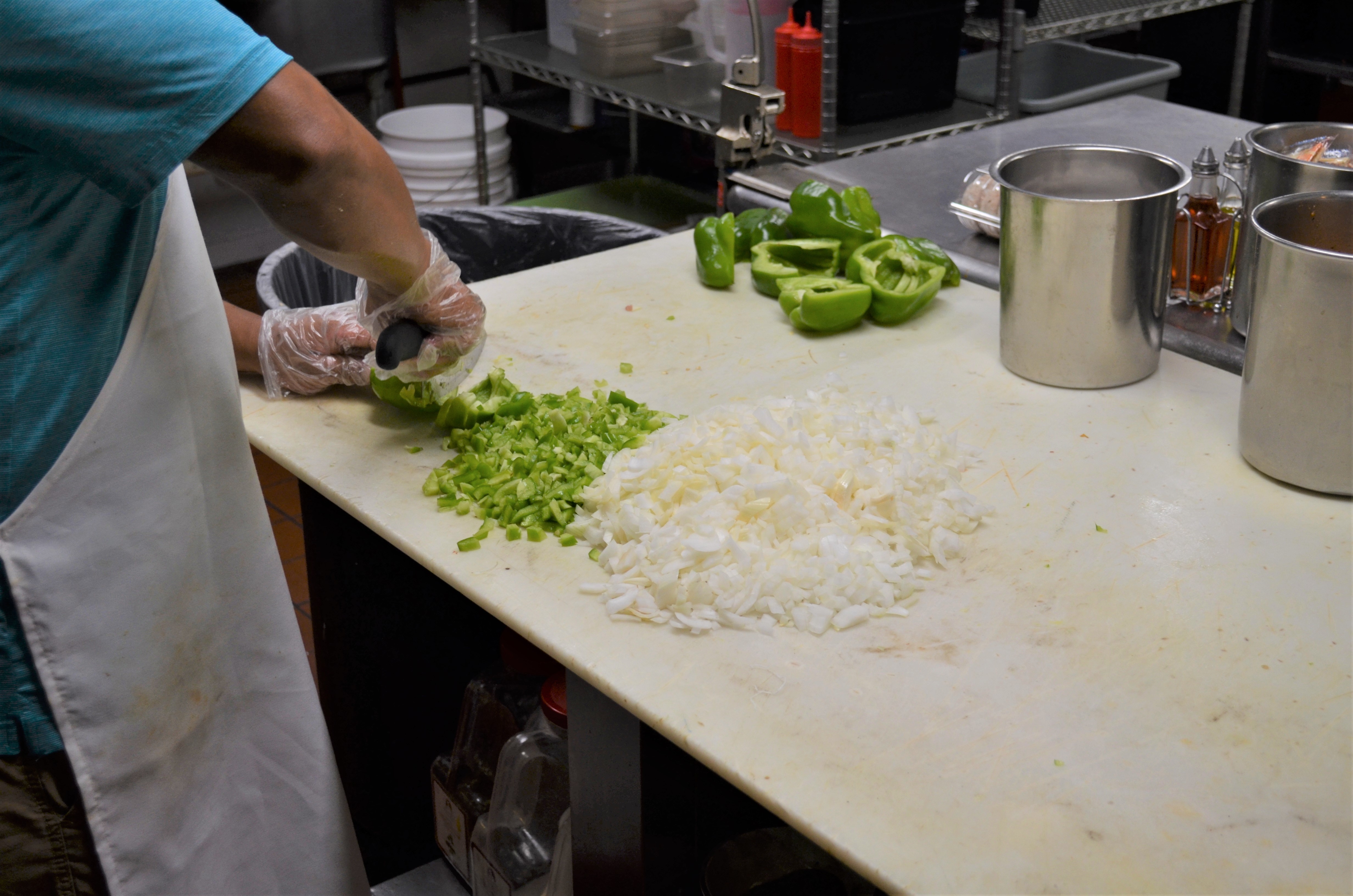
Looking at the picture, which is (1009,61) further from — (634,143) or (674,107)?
(634,143)

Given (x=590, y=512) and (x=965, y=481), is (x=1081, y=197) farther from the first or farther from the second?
(x=590, y=512)

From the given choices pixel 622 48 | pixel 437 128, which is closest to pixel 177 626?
pixel 622 48

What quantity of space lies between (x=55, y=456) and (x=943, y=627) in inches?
31.4

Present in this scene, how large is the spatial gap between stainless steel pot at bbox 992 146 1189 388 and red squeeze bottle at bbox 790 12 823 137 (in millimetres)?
1292

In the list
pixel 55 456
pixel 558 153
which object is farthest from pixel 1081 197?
pixel 558 153

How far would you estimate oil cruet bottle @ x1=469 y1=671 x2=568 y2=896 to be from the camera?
1.47m

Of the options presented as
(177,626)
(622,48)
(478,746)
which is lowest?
(478,746)

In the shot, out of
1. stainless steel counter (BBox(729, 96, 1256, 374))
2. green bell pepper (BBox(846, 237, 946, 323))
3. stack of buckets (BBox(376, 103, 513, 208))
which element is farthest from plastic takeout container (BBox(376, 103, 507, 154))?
green bell pepper (BBox(846, 237, 946, 323))

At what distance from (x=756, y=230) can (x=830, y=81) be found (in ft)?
3.33

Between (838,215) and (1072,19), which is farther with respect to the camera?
(1072,19)

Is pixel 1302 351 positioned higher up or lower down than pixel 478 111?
higher up

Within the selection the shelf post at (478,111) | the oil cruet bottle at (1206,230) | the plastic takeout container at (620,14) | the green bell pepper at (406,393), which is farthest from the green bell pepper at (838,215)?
the shelf post at (478,111)

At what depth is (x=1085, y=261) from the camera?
1.34 meters

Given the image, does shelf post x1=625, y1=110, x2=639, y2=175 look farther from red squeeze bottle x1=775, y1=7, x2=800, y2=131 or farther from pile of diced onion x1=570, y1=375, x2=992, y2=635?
pile of diced onion x1=570, y1=375, x2=992, y2=635
